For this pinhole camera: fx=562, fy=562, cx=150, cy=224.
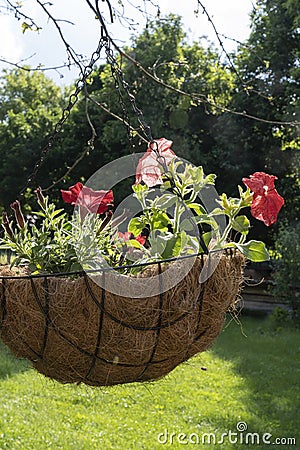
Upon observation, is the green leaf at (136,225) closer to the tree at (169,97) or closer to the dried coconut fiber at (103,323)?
the dried coconut fiber at (103,323)

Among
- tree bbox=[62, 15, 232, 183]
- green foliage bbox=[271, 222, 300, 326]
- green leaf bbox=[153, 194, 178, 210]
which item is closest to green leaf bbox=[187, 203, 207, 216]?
green leaf bbox=[153, 194, 178, 210]

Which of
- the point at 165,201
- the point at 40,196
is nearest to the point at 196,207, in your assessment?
the point at 165,201

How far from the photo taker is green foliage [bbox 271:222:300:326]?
6359 mm

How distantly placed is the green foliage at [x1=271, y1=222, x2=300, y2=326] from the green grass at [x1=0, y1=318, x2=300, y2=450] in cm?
122

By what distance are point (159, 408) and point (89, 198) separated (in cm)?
313

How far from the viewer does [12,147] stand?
9.01m

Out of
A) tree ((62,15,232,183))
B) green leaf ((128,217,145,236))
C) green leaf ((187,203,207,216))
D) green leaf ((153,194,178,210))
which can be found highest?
tree ((62,15,232,183))

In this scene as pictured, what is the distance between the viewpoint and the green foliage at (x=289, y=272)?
6359 mm

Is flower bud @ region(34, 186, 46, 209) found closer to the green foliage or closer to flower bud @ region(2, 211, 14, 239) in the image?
flower bud @ region(2, 211, 14, 239)

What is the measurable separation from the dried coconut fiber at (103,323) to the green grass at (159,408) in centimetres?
200

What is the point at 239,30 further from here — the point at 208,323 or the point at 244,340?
the point at 244,340

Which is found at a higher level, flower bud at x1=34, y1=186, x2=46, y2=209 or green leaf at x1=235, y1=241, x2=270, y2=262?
flower bud at x1=34, y1=186, x2=46, y2=209

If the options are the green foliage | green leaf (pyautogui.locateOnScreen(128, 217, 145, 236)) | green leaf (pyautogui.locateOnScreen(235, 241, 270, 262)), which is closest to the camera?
green leaf (pyautogui.locateOnScreen(235, 241, 270, 262))

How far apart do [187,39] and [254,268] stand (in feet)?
11.9
